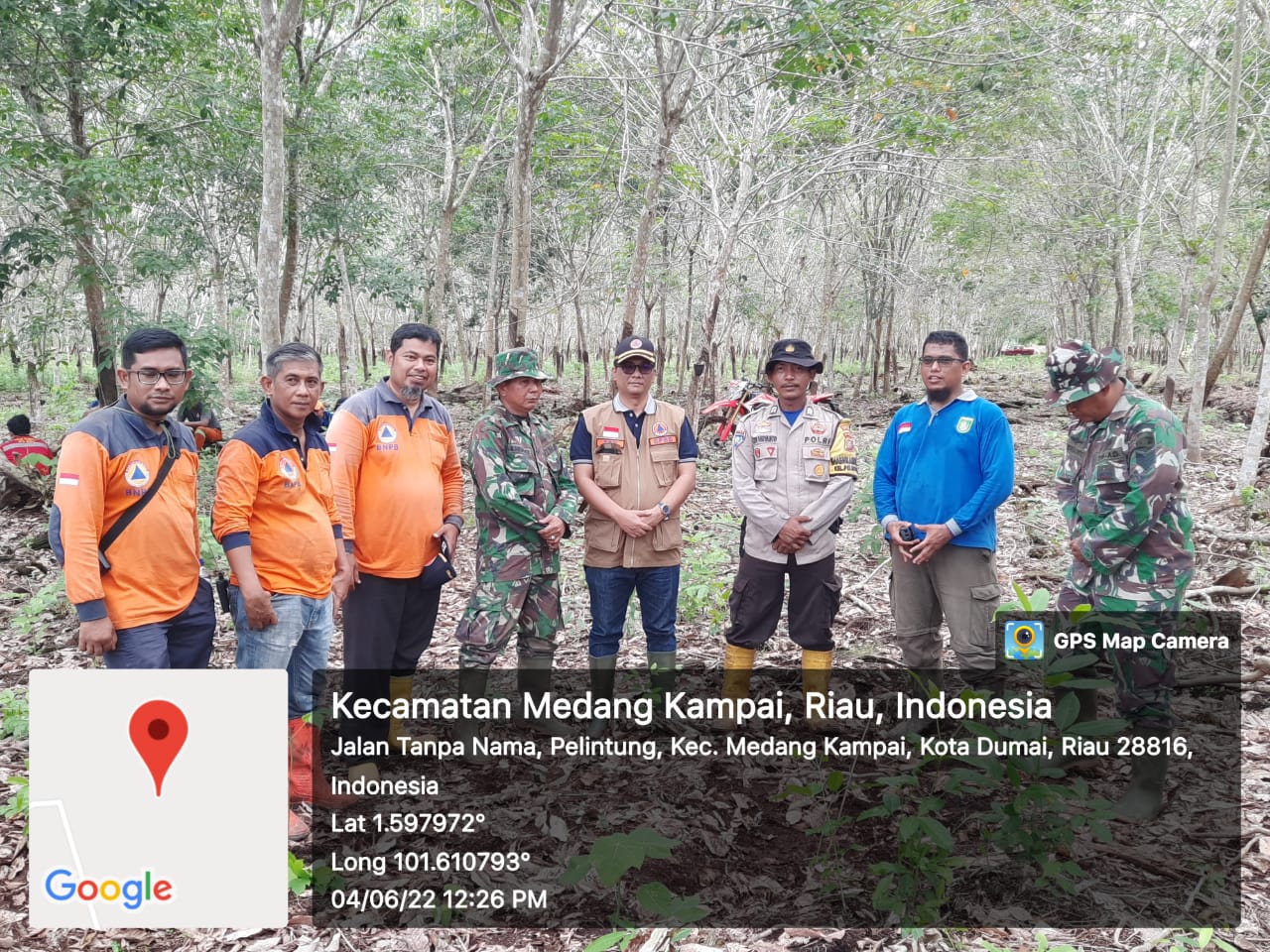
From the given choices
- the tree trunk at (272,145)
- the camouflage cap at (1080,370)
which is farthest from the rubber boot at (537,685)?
the tree trunk at (272,145)

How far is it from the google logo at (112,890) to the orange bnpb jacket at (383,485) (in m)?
1.32

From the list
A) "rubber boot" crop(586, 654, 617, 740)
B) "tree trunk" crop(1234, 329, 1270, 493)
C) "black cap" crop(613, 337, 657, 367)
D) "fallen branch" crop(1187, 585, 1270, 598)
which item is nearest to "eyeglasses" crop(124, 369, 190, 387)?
"black cap" crop(613, 337, 657, 367)

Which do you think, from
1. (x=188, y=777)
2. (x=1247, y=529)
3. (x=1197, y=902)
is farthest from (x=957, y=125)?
(x=188, y=777)

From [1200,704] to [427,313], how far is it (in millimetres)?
13663

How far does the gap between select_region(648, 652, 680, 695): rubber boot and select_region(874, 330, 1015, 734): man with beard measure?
1.12 meters

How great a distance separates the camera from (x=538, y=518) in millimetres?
3559

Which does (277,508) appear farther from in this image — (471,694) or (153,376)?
(471,694)

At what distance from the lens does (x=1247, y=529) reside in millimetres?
6547

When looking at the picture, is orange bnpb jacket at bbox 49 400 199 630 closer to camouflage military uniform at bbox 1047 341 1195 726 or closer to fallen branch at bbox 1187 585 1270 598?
camouflage military uniform at bbox 1047 341 1195 726

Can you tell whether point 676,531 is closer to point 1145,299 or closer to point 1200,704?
point 1200,704

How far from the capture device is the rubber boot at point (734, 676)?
3859mm

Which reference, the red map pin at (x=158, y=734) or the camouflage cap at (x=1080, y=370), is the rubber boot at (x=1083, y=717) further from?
the red map pin at (x=158, y=734)

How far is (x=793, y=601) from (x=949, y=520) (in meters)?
0.84

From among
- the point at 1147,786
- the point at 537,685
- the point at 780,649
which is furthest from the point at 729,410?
the point at 1147,786
